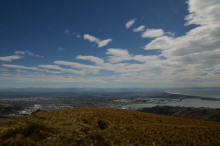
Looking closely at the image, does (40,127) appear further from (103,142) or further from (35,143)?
(103,142)

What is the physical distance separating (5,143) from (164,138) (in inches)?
627

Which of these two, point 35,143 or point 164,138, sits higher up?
point 35,143

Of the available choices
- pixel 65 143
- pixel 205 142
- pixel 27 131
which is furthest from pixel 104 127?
pixel 205 142

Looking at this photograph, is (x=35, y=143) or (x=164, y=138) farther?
(x=164, y=138)

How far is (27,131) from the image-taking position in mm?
12117

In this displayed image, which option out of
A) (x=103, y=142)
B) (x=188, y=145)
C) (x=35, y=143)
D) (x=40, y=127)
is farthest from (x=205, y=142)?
(x=40, y=127)

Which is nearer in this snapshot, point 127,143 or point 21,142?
point 21,142

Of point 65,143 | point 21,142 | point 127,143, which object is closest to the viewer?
point 21,142

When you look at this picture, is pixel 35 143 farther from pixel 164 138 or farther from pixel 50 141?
pixel 164 138

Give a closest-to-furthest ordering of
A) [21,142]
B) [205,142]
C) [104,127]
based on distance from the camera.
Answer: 1. [21,142]
2. [205,142]
3. [104,127]

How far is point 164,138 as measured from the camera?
1324cm

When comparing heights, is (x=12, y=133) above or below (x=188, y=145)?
above

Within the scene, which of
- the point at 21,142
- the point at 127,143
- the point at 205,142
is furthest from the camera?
the point at 205,142

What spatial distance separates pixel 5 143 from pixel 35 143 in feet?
8.52
